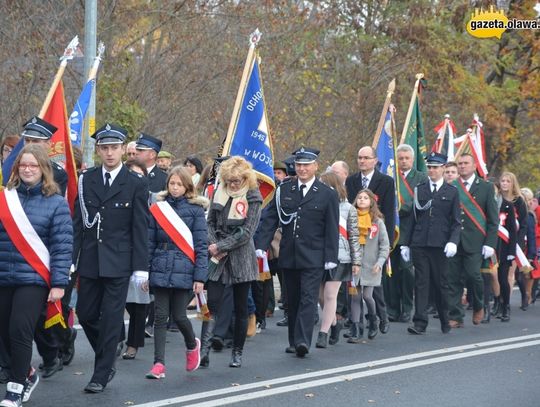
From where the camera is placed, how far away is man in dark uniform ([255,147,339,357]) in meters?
11.3

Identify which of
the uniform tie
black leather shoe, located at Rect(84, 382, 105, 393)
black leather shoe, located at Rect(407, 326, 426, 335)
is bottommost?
black leather shoe, located at Rect(84, 382, 105, 393)

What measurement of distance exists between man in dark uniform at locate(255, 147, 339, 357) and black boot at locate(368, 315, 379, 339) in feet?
5.22

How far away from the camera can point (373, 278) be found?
43.0 ft

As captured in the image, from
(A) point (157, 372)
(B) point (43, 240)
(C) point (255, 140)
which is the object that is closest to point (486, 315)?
(C) point (255, 140)

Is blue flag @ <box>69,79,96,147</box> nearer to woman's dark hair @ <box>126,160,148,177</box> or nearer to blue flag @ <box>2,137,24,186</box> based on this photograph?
woman's dark hair @ <box>126,160,148,177</box>

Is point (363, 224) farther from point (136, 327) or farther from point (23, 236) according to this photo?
point (23, 236)

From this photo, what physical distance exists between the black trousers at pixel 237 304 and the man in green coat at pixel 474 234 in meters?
4.52

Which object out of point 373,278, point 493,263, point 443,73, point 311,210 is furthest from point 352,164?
point 311,210

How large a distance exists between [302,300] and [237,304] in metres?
0.85

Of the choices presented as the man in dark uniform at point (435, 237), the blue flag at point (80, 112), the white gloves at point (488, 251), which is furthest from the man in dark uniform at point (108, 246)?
the white gloves at point (488, 251)

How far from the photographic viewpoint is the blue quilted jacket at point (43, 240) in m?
8.31

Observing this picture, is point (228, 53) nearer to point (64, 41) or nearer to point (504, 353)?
point (64, 41)

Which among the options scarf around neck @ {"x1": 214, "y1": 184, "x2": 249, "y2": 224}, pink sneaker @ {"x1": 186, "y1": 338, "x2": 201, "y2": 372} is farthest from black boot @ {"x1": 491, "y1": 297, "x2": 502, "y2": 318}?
pink sneaker @ {"x1": 186, "y1": 338, "x2": 201, "y2": 372}

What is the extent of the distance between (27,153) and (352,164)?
18954 mm
